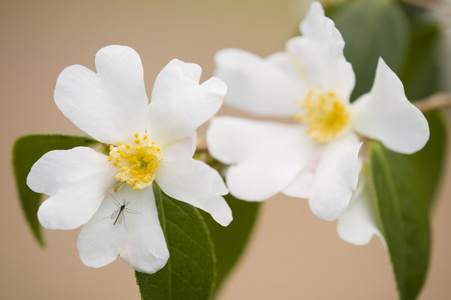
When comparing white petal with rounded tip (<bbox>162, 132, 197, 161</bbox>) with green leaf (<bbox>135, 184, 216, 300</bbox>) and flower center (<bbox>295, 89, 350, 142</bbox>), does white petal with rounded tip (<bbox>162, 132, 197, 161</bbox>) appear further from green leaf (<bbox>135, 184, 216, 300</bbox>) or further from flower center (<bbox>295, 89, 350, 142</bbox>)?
flower center (<bbox>295, 89, 350, 142</bbox>)

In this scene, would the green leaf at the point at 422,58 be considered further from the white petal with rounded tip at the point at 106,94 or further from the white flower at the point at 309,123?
the white petal with rounded tip at the point at 106,94

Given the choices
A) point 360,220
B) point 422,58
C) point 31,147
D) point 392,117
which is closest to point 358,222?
point 360,220

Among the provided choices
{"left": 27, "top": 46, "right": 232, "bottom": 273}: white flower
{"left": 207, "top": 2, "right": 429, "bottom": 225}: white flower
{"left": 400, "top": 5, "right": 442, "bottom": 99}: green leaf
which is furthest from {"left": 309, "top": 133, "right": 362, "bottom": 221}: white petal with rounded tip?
{"left": 400, "top": 5, "right": 442, "bottom": 99}: green leaf

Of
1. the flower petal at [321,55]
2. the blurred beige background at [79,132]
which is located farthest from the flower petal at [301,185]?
the blurred beige background at [79,132]

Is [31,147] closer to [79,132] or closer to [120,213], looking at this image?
[120,213]

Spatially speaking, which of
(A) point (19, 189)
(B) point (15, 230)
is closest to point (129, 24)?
(B) point (15, 230)
